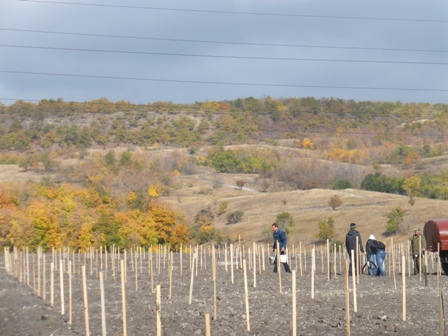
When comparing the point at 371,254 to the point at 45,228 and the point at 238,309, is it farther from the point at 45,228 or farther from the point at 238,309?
the point at 45,228

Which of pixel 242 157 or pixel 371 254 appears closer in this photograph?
pixel 371 254

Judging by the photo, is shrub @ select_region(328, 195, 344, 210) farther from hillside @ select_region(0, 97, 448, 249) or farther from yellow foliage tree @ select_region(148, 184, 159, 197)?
yellow foliage tree @ select_region(148, 184, 159, 197)

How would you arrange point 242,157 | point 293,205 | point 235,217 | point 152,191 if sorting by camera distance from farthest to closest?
point 242,157 < point 152,191 < point 293,205 < point 235,217

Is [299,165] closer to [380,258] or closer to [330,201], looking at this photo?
[330,201]

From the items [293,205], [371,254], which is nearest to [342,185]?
[293,205]

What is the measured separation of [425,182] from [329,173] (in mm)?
24059

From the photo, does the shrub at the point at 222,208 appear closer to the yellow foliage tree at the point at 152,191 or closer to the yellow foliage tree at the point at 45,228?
the yellow foliage tree at the point at 152,191

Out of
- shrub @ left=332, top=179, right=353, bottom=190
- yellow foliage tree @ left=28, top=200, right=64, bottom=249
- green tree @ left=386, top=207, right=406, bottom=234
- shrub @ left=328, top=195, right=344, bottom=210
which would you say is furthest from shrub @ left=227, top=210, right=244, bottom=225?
yellow foliage tree @ left=28, top=200, right=64, bottom=249

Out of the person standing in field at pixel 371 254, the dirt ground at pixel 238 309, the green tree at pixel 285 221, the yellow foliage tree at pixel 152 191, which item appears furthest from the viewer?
the yellow foliage tree at pixel 152 191

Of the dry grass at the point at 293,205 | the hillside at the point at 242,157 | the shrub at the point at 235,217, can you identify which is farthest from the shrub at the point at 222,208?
the shrub at the point at 235,217

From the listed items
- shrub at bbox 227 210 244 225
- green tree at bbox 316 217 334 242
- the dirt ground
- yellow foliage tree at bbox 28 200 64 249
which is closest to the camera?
the dirt ground

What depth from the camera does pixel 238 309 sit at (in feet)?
67.5

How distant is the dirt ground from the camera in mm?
17750

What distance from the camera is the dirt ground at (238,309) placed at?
17750 millimetres
